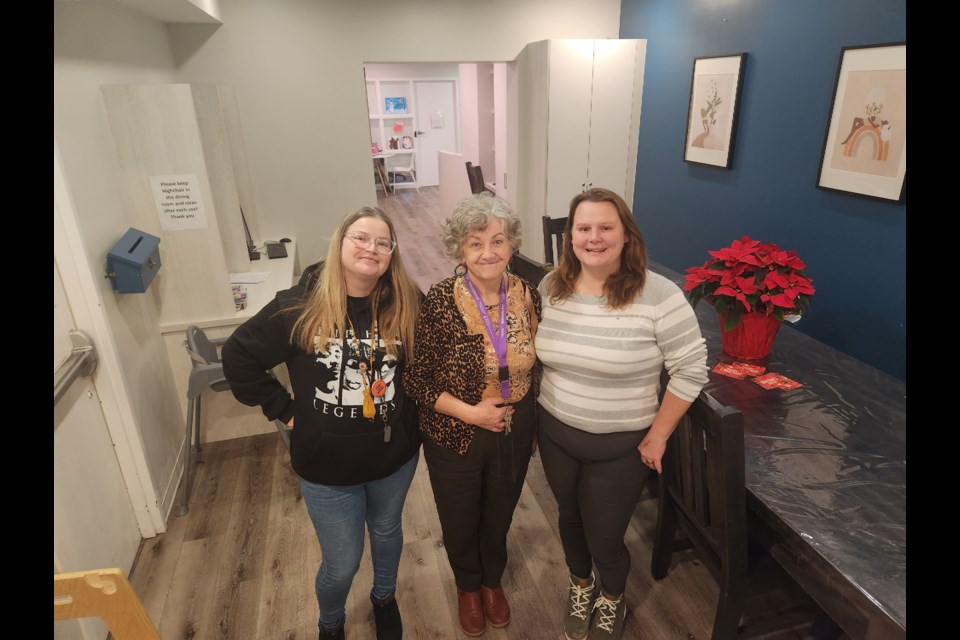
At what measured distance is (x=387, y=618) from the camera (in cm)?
183

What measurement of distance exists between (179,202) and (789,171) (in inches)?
119

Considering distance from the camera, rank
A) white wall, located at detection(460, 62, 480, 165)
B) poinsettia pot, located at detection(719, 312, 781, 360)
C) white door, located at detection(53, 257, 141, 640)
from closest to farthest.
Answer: white door, located at detection(53, 257, 141, 640) < poinsettia pot, located at detection(719, 312, 781, 360) < white wall, located at detection(460, 62, 480, 165)

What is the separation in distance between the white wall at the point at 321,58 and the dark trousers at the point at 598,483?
132 inches

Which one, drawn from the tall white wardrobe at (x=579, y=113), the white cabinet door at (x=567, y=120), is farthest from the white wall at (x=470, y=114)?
the white cabinet door at (x=567, y=120)

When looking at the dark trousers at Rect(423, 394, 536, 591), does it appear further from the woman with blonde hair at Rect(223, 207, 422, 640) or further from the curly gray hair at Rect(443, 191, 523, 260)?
the curly gray hair at Rect(443, 191, 523, 260)

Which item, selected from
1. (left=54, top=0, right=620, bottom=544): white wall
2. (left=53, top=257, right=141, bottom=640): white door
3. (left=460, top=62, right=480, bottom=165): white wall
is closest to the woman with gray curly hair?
(left=53, top=257, right=141, bottom=640): white door

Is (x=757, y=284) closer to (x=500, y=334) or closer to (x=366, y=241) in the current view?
(x=500, y=334)

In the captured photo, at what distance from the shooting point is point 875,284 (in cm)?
232

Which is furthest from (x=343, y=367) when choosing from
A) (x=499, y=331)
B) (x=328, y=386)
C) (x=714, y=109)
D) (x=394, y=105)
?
(x=394, y=105)

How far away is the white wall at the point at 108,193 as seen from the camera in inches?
78.4

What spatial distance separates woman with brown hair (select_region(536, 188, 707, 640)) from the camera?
145cm

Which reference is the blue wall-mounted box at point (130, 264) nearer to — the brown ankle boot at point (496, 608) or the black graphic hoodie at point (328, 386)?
the black graphic hoodie at point (328, 386)

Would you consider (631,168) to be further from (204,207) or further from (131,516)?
(131,516)

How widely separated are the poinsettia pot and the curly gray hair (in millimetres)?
1054
